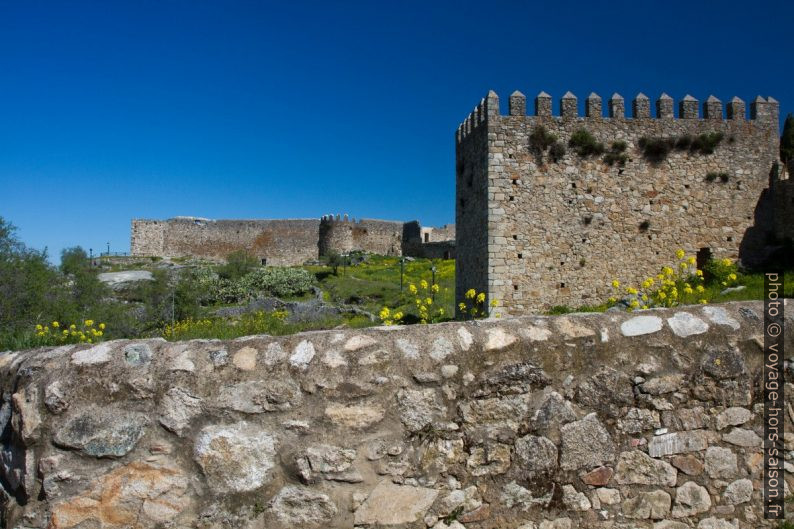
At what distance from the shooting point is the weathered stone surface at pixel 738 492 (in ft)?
9.59

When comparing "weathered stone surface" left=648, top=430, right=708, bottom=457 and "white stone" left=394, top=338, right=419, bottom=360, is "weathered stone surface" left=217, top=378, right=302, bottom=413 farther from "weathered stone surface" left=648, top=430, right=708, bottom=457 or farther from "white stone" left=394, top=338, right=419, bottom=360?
"weathered stone surface" left=648, top=430, right=708, bottom=457

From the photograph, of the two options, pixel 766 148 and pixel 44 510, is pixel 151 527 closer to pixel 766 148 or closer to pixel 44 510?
pixel 44 510

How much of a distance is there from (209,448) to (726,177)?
16.5 meters

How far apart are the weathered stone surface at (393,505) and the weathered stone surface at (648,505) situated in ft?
3.59

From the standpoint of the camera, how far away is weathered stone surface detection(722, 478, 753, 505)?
292cm

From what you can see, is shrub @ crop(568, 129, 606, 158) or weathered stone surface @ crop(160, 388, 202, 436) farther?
shrub @ crop(568, 129, 606, 158)

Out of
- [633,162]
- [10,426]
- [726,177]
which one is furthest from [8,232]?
[726,177]

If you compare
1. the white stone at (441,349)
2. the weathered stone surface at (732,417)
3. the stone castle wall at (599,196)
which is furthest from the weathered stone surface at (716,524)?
the stone castle wall at (599,196)

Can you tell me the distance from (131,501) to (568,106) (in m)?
14.4

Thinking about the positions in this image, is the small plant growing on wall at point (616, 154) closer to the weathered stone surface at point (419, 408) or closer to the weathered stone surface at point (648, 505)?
the weathered stone surface at point (648, 505)

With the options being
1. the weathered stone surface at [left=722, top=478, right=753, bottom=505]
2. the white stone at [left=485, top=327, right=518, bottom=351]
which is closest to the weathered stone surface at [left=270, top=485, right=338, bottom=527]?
the white stone at [left=485, top=327, right=518, bottom=351]

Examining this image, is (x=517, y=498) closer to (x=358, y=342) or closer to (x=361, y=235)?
(x=358, y=342)

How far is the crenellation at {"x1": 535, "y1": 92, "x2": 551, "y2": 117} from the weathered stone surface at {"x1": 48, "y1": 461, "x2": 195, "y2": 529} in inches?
544

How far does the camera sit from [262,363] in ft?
8.61
